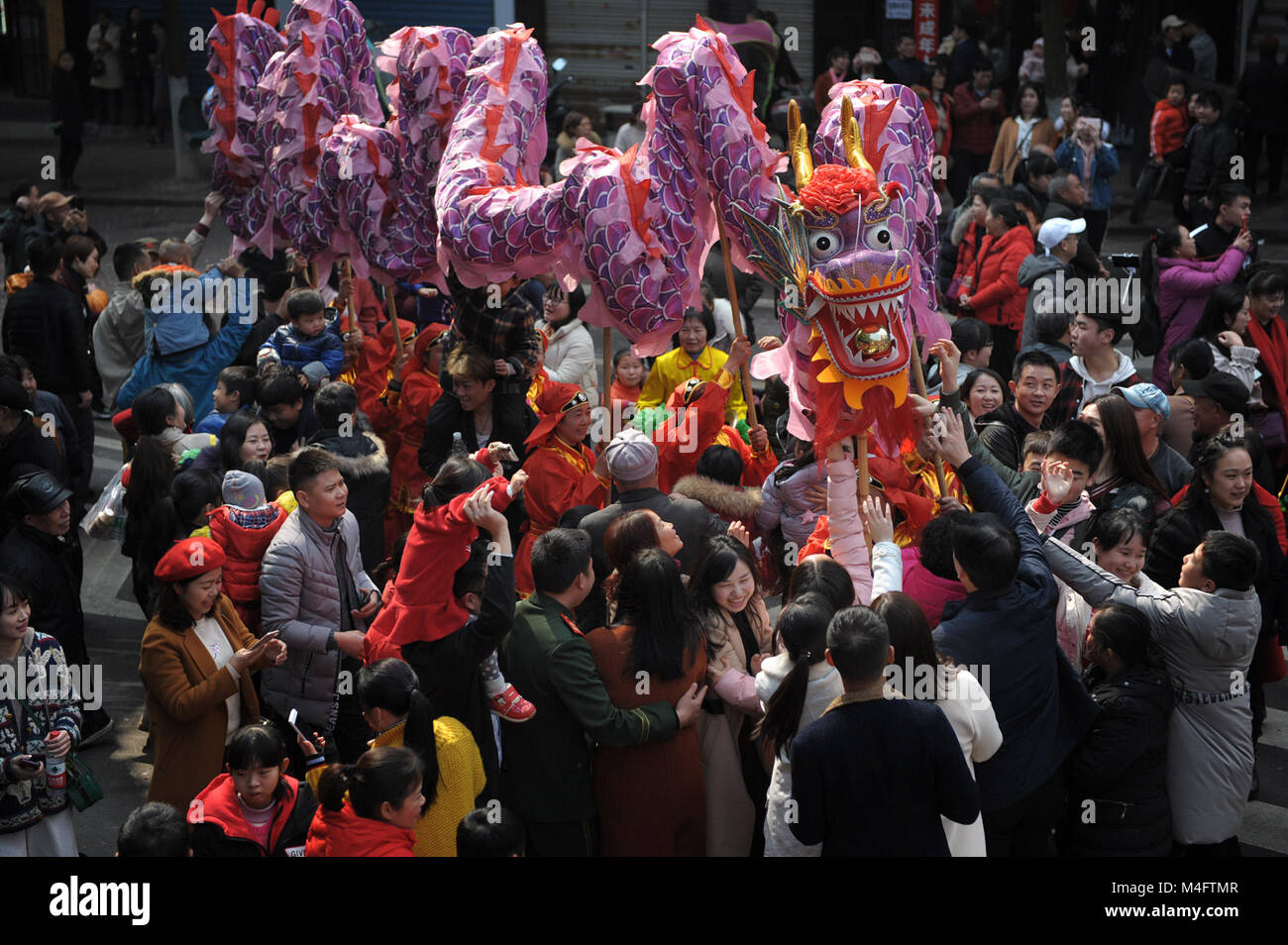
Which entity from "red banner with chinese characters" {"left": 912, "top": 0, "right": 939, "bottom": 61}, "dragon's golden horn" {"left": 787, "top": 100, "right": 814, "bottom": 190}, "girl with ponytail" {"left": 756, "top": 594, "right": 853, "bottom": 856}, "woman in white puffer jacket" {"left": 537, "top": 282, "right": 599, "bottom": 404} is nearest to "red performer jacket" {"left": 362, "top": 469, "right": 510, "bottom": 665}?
"girl with ponytail" {"left": 756, "top": 594, "right": 853, "bottom": 856}

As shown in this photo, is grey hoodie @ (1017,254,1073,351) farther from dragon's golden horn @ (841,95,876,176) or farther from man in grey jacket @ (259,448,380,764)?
man in grey jacket @ (259,448,380,764)

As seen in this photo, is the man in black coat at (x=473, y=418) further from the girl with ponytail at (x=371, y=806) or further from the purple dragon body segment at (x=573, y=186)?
the girl with ponytail at (x=371, y=806)

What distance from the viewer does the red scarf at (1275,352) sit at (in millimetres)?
7117

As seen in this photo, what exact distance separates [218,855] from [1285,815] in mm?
3847

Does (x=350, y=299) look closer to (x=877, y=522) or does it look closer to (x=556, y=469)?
(x=556, y=469)

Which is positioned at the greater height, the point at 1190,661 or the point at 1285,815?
the point at 1190,661

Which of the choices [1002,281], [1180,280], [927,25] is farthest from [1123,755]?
[927,25]

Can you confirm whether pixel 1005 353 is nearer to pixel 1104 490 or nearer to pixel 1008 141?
pixel 1104 490

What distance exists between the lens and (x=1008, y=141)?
43.0 feet

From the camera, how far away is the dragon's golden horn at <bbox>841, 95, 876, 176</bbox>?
4746mm

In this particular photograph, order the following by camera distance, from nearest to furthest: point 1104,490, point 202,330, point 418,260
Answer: point 1104,490 < point 418,260 < point 202,330

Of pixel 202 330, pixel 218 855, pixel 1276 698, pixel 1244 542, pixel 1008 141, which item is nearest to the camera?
pixel 218 855

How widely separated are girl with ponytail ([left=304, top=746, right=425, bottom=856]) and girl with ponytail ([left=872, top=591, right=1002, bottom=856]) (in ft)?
4.01
